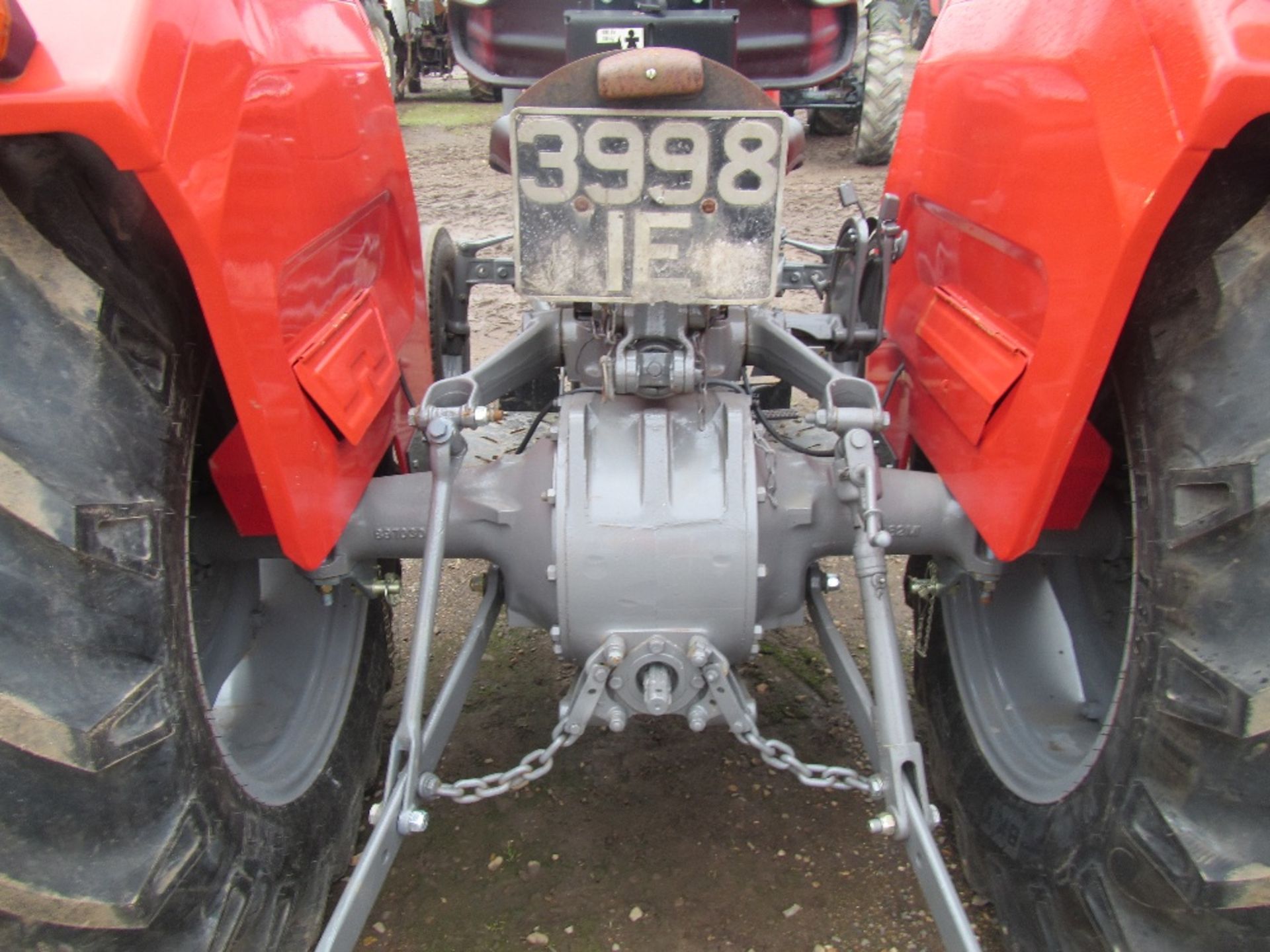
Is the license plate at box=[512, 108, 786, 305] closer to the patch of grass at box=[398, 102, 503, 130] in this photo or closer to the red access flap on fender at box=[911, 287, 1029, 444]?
the red access flap on fender at box=[911, 287, 1029, 444]

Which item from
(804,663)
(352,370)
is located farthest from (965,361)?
(804,663)

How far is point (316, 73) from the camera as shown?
1336 millimetres

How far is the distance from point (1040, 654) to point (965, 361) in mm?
554

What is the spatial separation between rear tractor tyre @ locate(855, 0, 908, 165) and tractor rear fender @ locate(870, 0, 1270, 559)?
18.8 ft

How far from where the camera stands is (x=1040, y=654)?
1640mm

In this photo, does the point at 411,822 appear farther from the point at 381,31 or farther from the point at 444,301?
the point at 381,31

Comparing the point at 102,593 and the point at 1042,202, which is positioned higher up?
the point at 1042,202

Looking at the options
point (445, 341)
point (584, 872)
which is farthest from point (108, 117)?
point (445, 341)

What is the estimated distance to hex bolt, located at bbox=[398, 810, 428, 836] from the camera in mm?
1198

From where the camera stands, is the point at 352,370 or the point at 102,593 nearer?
the point at 102,593

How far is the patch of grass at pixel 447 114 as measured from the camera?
11.1m

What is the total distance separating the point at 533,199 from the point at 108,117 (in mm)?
554

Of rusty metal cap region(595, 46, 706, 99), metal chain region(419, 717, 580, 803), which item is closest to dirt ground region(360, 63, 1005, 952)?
metal chain region(419, 717, 580, 803)

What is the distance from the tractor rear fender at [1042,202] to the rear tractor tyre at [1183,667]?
0.23ft
